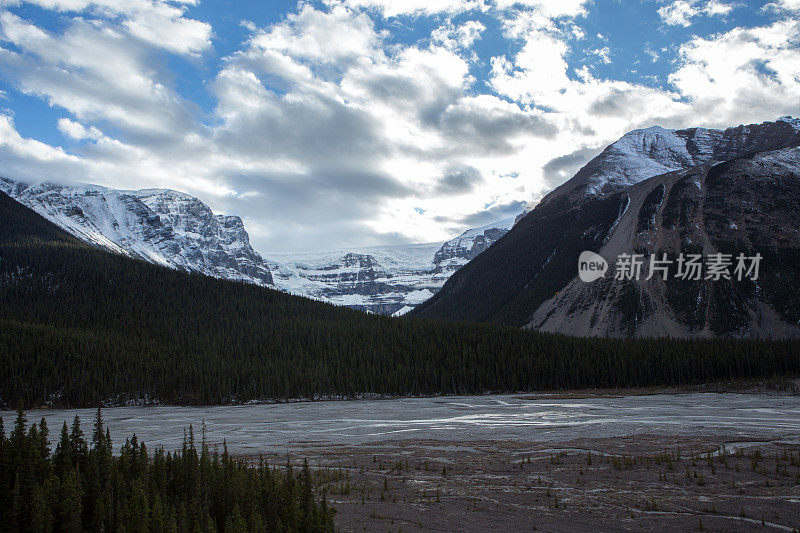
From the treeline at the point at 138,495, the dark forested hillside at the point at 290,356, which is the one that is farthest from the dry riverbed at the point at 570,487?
the dark forested hillside at the point at 290,356

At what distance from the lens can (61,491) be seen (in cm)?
2231

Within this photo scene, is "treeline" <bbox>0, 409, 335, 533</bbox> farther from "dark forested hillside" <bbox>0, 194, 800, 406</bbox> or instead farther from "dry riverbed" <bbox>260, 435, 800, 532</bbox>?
"dark forested hillside" <bbox>0, 194, 800, 406</bbox>

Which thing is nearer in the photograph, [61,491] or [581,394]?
[61,491]

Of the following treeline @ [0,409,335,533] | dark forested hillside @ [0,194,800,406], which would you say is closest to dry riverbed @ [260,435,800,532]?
treeline @ [0,409,335,533]

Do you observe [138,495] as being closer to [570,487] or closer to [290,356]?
[570,487]

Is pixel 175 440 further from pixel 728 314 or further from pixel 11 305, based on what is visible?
pixel 728 314

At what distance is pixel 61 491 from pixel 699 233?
207390 millimetres

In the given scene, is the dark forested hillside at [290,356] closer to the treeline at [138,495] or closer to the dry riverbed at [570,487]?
the dry riverbed at [570,487]

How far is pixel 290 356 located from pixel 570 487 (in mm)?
111716

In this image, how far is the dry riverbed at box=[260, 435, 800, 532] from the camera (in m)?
22.4

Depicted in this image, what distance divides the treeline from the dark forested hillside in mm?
92710

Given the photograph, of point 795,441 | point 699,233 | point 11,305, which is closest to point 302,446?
point 795,441

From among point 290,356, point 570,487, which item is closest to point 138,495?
point 570,487

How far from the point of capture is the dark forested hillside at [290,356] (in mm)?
114750
